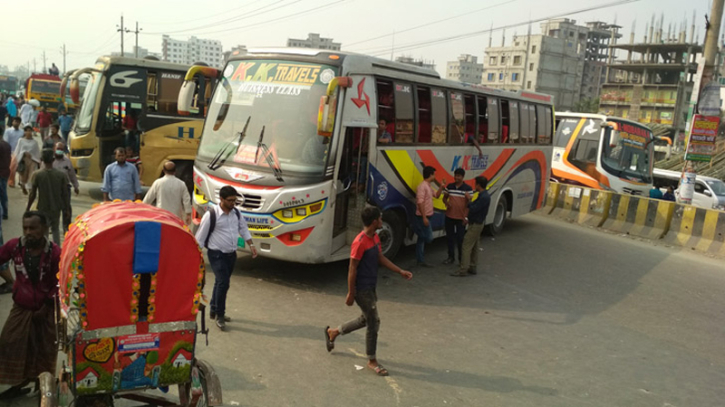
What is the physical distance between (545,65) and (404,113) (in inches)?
3982

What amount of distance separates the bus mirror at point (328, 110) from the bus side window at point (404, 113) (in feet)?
5.79

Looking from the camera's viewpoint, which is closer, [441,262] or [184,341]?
[184,341]

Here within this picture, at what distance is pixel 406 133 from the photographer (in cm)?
988

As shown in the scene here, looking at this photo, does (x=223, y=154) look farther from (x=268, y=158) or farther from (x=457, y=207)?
(x=457, y=207)

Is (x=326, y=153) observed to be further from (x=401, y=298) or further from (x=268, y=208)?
(x=401, y=298)

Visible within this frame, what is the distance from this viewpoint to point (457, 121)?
37.0ft

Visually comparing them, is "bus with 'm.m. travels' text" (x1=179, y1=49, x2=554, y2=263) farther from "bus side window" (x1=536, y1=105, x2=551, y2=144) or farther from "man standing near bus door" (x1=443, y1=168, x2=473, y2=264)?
"bus side window" (x1=536, y1=105, x2=551, y2=144)

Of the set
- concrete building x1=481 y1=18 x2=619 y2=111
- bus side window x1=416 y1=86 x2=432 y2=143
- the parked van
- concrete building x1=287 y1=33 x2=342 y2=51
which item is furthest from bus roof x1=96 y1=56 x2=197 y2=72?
concrete building x1=287 y1=33 x2=342 y2=51

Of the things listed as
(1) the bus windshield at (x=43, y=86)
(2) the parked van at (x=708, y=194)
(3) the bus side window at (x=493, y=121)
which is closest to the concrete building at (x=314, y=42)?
(1) the bus windshield at (x=43, y=86)

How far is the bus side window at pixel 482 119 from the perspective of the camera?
12.0 metres

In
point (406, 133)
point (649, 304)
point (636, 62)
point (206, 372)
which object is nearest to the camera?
point (206, 372)

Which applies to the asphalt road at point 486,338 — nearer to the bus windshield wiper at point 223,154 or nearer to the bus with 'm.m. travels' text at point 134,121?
the bus windshield wiper at point 223,154

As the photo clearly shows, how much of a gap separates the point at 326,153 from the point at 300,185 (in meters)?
0.56

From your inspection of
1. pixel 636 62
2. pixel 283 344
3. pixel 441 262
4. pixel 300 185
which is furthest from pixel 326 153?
pixel 636 62
